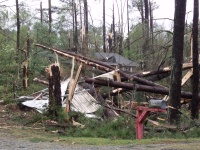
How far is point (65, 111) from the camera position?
13.4 m

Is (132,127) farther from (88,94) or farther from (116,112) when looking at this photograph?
(88,94)

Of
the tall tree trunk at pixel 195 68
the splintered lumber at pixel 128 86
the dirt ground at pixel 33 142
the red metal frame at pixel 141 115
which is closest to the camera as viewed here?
the dirt ground at pixel 33 142

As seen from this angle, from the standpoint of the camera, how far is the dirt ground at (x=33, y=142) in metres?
8.41

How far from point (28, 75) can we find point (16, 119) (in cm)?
965

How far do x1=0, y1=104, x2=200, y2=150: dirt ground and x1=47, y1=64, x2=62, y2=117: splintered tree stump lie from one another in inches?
33.5

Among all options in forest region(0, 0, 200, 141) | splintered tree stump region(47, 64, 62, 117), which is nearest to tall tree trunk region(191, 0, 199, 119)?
forest region(0, 0, 200, 141)

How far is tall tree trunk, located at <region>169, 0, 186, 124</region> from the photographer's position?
508 inches

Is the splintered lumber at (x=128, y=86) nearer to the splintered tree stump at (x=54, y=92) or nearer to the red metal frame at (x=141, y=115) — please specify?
the splintered tree stump at (x=54, y=92)

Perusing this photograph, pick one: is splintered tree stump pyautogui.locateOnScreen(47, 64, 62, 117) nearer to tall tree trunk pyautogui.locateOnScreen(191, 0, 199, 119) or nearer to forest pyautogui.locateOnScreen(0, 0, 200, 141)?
forest pyautogui.locateOnScreen(0, 0, 200, 141)

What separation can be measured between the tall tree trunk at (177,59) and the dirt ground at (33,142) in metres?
3.49

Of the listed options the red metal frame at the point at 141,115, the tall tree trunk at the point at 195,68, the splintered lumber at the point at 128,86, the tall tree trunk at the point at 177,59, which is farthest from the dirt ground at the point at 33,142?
the tall tree trunk at the point at 195,68

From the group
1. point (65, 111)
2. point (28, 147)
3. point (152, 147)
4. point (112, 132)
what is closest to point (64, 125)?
point (65, 111)

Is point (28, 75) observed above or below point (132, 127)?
above

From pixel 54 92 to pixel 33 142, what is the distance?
4.25 m
